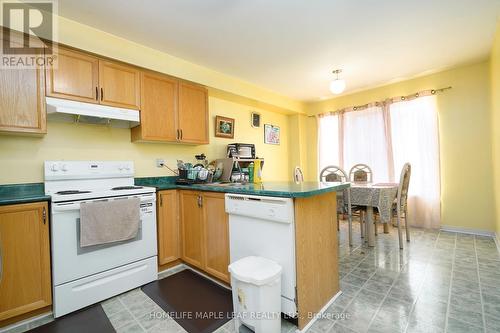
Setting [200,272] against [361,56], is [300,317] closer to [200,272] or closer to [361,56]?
[200,272]

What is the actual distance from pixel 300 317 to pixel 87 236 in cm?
165

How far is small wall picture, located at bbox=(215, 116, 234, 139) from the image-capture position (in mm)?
3467

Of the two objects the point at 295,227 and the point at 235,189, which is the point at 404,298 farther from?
the point at 235,189

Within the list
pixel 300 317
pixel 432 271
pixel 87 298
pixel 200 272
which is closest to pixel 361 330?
pixel 300 317

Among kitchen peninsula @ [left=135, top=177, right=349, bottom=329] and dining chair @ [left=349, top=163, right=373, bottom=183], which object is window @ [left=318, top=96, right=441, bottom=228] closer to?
dining chair @ [left=349, top=163, right=373, bottom=183]

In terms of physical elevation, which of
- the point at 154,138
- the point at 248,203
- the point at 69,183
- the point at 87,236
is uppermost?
the point at 154,138

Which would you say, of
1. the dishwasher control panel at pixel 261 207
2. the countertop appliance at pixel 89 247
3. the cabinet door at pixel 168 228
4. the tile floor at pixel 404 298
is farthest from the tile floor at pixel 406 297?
the dishwasher control panel at pixel 261 207

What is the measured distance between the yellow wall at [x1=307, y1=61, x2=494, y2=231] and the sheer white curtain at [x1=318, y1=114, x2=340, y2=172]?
149cm

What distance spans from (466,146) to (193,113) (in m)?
3.90

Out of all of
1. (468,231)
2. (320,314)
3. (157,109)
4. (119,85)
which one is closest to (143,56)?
(119,85)

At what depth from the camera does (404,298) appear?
5.62 feet

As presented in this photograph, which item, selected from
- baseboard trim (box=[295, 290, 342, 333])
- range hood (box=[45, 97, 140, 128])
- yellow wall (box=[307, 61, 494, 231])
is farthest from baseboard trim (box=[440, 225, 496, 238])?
range hood (box=[45, 97, 140, 128])

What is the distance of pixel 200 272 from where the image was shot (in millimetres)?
2250

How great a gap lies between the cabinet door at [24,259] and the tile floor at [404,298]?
0.46 metres
